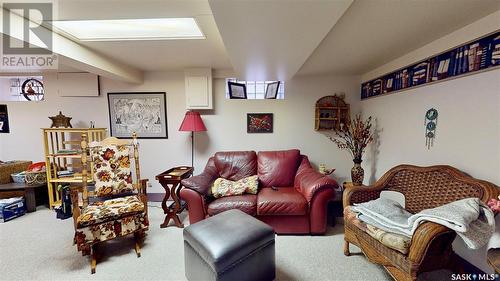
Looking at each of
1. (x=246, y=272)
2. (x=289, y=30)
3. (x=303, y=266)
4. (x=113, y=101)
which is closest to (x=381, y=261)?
(x=303, y=266)

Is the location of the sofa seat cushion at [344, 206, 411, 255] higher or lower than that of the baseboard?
higher

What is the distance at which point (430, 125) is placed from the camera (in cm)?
202

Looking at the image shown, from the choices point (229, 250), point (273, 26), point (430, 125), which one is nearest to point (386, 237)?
point (229, 250)

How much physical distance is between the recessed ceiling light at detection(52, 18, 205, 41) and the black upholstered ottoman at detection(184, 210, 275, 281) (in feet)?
5.91

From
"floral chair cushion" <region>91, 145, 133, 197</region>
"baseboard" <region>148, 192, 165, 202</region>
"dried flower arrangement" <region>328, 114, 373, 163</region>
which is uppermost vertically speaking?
"dried flower arrangement" <region>328, 114, 373, 163</region>

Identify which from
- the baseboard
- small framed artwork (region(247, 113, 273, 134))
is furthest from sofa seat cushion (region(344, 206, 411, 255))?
the baseboard

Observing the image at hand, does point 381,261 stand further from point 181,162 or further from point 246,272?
point 181,162

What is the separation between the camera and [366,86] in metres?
3.16

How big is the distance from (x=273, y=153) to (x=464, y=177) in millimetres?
2004

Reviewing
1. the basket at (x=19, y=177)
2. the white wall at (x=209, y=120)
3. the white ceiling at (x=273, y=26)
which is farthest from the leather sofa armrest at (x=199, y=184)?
the basket at (x=19, y=177)

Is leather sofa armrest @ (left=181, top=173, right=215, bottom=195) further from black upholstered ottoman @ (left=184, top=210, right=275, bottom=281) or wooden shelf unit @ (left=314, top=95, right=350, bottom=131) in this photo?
wooden shelf unit @ (left=314, top=95, right=350, bottom=131)

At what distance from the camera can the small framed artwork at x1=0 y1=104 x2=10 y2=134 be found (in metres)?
3.34

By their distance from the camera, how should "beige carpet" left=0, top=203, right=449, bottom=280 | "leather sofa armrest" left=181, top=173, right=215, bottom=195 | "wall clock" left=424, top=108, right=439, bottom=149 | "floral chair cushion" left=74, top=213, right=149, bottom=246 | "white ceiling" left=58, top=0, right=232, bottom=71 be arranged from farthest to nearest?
"leather sofa armrest" left=181, top=173, right=215, bottom=195
"wall clock" left=424, top=108, right=439, bottom=149
"floral chair cushion" left=74, top=213, right=149, bottom=246
"beige carpet" left=0, top=203, right=449, bottom=280
"white ceiling" left=58, top=0, right=232, bottom=71

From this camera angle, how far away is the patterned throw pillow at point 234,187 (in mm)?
2529
